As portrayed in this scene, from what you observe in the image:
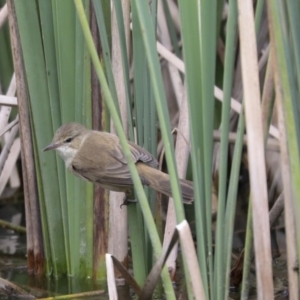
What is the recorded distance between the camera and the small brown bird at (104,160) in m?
2.76

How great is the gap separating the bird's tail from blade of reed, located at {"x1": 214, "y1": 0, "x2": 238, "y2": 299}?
436 millimetres

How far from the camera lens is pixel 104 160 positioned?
10.1 feet

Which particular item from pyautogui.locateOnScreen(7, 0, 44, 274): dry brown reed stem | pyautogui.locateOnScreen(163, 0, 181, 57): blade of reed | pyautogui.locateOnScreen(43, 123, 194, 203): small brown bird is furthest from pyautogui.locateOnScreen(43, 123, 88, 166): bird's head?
pyautogui.locateOnScreen(163, 0, 181, 57): blade of reed

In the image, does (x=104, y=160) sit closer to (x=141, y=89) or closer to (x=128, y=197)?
(x=128, y=197)

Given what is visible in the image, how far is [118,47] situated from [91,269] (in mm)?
1024

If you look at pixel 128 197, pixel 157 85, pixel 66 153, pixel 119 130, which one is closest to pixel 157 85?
pixel 157 85

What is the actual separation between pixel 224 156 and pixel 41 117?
1090mm

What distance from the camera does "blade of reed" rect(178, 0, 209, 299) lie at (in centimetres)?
209

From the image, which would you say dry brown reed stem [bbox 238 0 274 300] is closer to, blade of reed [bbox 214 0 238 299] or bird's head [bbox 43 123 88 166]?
blade of reed [bbox 214 0 238 299]

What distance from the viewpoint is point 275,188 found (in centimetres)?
409

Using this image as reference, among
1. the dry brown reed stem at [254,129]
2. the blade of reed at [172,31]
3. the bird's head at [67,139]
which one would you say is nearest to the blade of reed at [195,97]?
the dry brown reed stem at [254,129]

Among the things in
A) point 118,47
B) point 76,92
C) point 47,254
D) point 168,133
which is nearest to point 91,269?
point 47,254

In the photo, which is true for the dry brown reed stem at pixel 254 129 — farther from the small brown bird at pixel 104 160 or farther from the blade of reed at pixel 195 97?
the small brown bird at pixel 104 160

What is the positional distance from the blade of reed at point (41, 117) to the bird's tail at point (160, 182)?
0.44 metres
